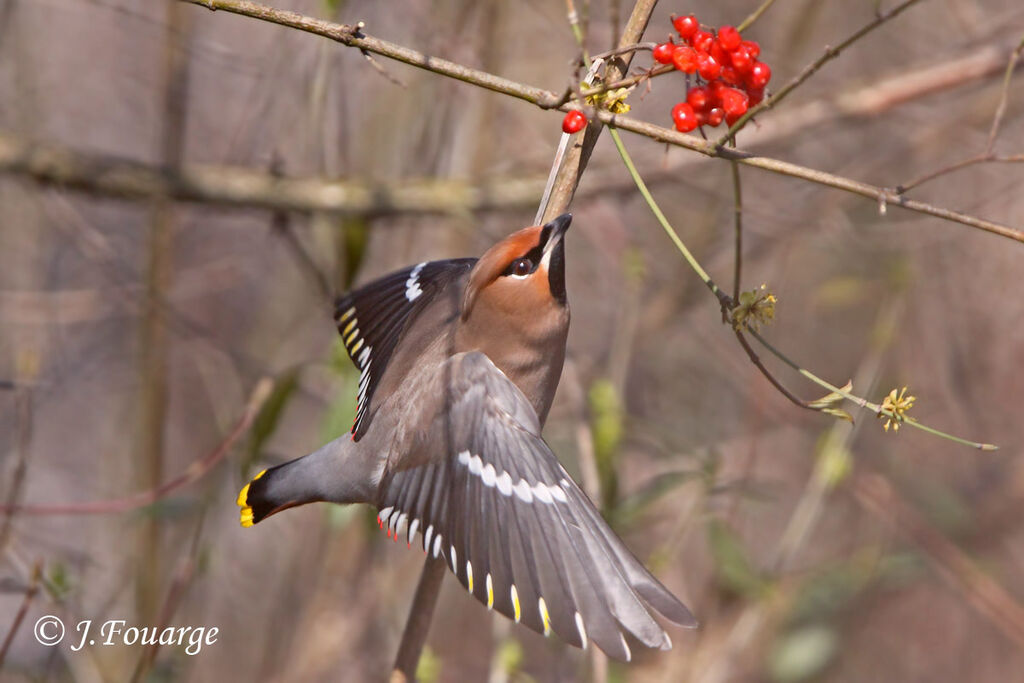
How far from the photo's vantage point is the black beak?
2373 mm

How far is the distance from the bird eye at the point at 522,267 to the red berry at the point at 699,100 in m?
0.65

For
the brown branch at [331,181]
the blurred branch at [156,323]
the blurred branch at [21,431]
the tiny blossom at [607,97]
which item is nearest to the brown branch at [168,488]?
the blurred branch at [21,431]

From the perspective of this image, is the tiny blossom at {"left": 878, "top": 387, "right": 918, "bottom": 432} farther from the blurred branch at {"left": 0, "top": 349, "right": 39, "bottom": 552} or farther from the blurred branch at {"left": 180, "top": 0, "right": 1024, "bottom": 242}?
the blurred branch at {"left": 0, "top": 349, "right": 39, "bottom": 552}

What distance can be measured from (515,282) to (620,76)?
71 cm

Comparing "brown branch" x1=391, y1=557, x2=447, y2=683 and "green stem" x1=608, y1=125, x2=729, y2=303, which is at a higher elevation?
"green stem" x1=608, y1=125, x2=729, y2=303

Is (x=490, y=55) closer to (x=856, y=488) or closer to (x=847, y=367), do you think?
(x=856, y=488)

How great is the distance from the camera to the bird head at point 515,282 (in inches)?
101

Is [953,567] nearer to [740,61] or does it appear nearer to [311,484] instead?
[311,484]

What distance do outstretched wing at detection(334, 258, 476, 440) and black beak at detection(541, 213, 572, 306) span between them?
39 cm

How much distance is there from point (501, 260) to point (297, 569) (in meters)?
2.89

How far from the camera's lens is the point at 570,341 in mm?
6555

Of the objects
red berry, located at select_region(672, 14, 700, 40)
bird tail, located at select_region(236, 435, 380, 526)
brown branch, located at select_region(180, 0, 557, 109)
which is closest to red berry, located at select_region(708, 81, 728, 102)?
red berry, located at select_region(672, 14, 700, 40)

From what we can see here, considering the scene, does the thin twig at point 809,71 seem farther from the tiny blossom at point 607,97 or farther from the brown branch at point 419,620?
the brown branch at point 419,620

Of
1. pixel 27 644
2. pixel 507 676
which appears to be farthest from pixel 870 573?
pixel 27 644
